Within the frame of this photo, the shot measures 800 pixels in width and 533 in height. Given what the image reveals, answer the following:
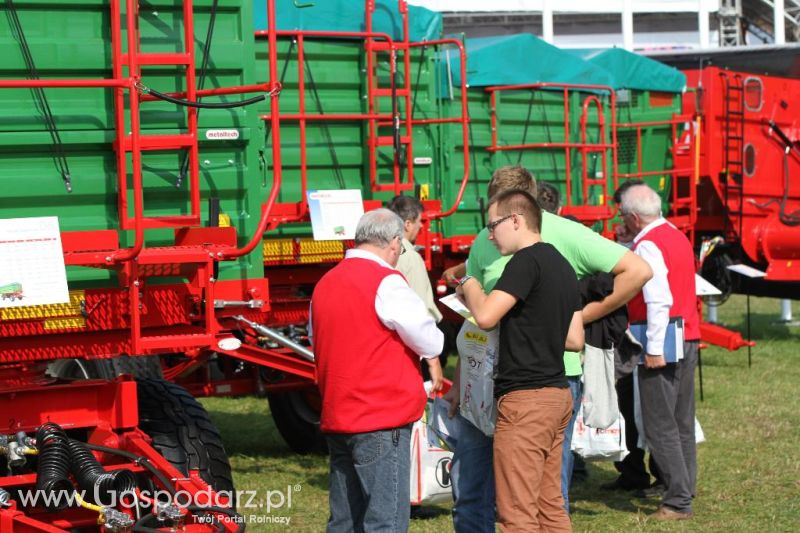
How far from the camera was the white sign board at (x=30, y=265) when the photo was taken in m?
4.68

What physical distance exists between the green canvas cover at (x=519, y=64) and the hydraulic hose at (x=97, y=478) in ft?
18.9

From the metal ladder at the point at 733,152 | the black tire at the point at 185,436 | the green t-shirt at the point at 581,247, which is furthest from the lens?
the metal ladder at the point at 733,152

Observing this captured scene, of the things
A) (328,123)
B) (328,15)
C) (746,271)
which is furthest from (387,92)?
(746,271)

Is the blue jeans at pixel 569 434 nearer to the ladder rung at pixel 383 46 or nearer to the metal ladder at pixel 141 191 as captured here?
the metal ladder at pixel 141 191

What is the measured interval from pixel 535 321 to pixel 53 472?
6.49 feet

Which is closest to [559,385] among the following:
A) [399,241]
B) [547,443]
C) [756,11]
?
[547,443]

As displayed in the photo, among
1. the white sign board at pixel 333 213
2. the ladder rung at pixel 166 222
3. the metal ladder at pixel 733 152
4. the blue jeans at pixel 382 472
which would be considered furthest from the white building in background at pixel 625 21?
the blue jeans at pixel 382 472

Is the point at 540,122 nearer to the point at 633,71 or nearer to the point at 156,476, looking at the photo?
the point at 633,71

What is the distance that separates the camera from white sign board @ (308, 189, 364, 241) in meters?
7.42

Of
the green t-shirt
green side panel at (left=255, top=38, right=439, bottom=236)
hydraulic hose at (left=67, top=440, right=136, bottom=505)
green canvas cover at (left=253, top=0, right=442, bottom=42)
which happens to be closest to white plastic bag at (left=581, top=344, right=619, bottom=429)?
the green t-shirt

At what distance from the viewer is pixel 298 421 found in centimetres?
862

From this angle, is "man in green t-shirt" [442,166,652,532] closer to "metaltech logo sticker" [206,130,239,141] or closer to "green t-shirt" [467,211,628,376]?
"green t-shirt" [467,211,628,376]

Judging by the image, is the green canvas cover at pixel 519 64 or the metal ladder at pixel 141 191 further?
the green canvas cover at pixel 519 64

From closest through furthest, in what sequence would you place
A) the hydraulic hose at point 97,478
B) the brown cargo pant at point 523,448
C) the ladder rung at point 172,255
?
the brown cargo pant at point 523,448
the hydraulic hose at point 97,478
the ladder rung at point 172,255
